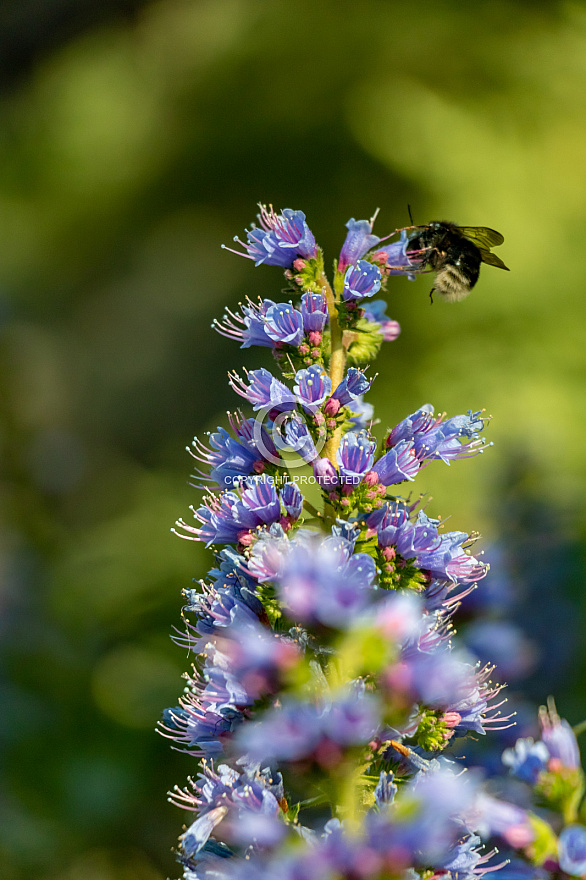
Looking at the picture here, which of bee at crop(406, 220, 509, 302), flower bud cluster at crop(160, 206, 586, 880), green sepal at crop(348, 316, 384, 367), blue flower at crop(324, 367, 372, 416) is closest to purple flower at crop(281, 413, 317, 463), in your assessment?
flower bud cluster at crop(160, 206, 586, 880)

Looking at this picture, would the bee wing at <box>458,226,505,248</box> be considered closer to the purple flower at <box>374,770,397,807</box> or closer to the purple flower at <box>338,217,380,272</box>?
the purple flower at <box>338,217,380,272</box>

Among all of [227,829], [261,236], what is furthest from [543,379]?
[227,829]

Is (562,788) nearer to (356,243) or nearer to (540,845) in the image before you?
(540,845)

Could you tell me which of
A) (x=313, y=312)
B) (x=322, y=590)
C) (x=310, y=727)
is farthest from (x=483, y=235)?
(x=310, y=727)

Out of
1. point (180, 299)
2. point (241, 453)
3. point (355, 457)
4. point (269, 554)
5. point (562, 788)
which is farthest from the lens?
point (180, 299)

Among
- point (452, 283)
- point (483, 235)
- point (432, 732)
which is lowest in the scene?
point (432, 732)

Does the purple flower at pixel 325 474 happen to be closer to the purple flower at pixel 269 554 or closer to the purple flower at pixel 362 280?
the purple flower at pixel 269 554

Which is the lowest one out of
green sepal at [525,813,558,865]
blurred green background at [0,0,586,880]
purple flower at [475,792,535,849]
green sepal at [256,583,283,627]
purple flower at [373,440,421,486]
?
blurred green background at [0,0,586,880]
